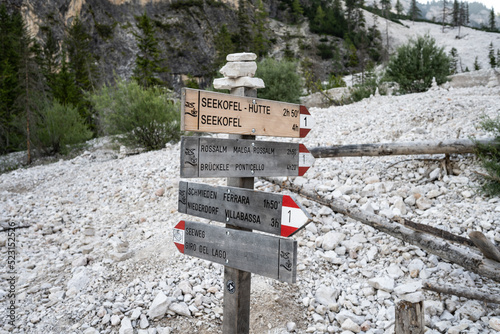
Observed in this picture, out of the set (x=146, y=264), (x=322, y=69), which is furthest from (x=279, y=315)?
(x=322, y=69)

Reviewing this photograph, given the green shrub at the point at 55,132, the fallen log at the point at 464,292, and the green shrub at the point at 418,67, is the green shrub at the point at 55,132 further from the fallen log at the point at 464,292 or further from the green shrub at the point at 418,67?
the fallen log at the point at 464,292

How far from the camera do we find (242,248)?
1.99m

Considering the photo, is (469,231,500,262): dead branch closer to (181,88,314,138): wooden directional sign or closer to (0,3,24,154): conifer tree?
(181,88,314,138): wooden directional sign

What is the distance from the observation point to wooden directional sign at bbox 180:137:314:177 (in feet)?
6.39

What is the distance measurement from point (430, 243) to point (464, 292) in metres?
0.49

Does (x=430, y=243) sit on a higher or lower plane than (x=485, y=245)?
lower

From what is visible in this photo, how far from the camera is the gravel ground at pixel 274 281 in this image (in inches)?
114

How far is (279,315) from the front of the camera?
2910 millimetres

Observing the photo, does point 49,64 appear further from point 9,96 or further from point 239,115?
point 239,115

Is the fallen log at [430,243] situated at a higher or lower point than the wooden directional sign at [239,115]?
lower

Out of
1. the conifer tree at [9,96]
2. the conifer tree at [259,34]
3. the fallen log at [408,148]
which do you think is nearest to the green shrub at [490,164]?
the fallen log at [408,148]

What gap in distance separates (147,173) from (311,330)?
504 centimetres

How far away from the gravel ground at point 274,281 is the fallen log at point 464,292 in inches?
4.5

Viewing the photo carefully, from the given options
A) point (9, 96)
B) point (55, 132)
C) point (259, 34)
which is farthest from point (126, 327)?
point (259, 34)
